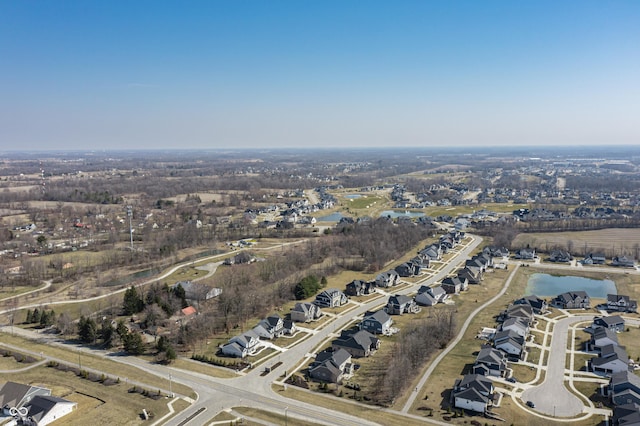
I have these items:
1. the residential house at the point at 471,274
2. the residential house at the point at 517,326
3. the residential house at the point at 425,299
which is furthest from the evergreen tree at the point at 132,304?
the residential house at the point at 471,274

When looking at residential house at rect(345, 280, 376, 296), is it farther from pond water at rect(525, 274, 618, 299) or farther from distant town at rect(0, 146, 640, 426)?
pond water at rect(525, 274, 618, 299)

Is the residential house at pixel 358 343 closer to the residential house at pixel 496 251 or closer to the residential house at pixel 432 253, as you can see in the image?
the residential house at pixel 432 253

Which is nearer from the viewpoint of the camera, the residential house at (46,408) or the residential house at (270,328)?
the residential house at (46,408)

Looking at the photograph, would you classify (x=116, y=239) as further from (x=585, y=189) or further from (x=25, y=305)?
(x=585, y=189)

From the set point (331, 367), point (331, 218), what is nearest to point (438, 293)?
point (331, 367)

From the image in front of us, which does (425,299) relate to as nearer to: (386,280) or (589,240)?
(386,280)

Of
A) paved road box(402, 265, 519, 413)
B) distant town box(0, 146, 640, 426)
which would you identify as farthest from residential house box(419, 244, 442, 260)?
paved road box(402, 265, 519, 413)
